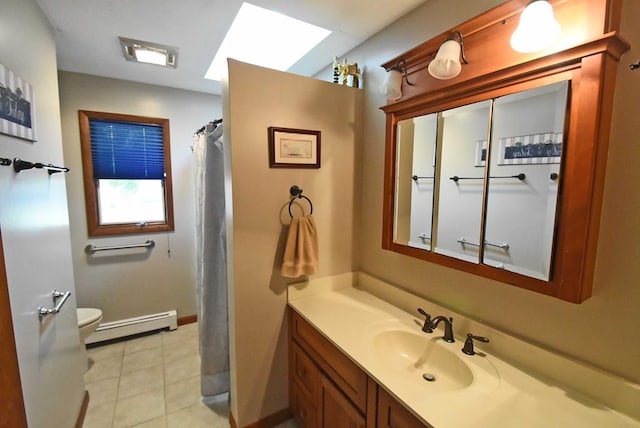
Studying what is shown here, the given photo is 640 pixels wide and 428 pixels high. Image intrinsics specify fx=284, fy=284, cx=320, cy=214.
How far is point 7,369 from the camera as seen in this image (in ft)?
2.86

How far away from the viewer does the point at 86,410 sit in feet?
6.20

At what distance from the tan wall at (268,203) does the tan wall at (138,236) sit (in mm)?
1577

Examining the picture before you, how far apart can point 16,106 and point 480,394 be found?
6.72 feet

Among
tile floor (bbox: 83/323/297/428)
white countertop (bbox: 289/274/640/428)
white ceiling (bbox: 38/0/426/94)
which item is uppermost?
white ceiling (bbox: 38/0/426/94)

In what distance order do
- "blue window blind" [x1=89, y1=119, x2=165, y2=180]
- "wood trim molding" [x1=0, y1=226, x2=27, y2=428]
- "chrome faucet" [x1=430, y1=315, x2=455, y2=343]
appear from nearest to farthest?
"wood trim molding" [x1=0, y1=226, x2=27, y2=428] < "chrome faucet" [x1=430, y1=315, x2=455, y2=343] < "blue window blind" [x1=89, y1=119, x2=165, y2=180]

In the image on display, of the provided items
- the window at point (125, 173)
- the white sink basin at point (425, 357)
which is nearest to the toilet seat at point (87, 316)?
the window at point (125, 173)

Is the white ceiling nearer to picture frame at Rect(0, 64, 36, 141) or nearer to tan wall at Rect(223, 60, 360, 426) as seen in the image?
tan wall at Rect(223, 60, 360, 426)

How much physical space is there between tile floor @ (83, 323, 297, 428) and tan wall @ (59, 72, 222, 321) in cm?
36

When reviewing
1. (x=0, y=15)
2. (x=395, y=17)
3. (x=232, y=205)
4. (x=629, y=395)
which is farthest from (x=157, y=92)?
(x=629, y=395)

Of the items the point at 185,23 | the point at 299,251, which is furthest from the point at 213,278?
the point at 185,23

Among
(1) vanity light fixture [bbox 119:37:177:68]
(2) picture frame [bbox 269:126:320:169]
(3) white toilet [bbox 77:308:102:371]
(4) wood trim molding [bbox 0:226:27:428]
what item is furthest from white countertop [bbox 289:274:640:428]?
(1) vanity light fixture [bbox 119:37:177:68]

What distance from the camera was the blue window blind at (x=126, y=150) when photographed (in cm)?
254

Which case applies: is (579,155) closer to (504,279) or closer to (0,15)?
(504,279)

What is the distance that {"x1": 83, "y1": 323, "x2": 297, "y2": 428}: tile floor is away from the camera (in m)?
1.84
